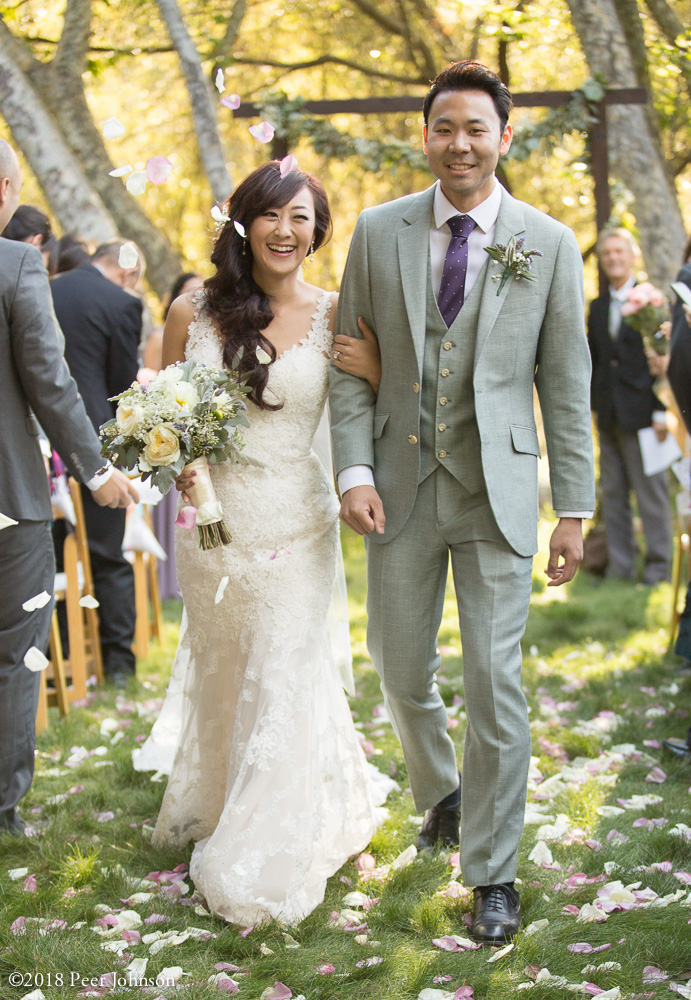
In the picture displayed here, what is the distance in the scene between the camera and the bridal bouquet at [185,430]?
9.84 feet

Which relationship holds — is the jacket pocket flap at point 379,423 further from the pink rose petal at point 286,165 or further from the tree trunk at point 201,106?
the tree trunk at point 201,106

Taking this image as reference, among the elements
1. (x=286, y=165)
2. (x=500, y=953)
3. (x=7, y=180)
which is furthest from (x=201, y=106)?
(x=500, y=953)

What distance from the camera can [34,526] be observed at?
11.9ft

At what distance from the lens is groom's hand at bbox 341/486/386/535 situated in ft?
10.2

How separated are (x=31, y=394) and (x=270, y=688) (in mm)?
1339

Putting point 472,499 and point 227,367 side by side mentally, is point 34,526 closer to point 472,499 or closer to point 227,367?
point 227,367

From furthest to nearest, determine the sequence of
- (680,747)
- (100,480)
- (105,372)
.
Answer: (105,372) → (680,747) → (100,480)

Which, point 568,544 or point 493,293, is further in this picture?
point 568,544

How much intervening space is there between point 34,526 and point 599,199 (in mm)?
5997

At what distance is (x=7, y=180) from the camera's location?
3.40 m

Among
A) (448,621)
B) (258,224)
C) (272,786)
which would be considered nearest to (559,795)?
(272,786)

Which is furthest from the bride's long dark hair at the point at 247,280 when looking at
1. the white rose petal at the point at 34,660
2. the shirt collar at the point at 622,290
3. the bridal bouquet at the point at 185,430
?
the shirt collar at the point at 622,290

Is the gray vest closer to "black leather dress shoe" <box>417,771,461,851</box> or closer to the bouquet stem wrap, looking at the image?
the bouquet stem wrap

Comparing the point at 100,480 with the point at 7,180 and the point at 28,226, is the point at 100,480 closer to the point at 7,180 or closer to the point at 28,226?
the point at 7,180
